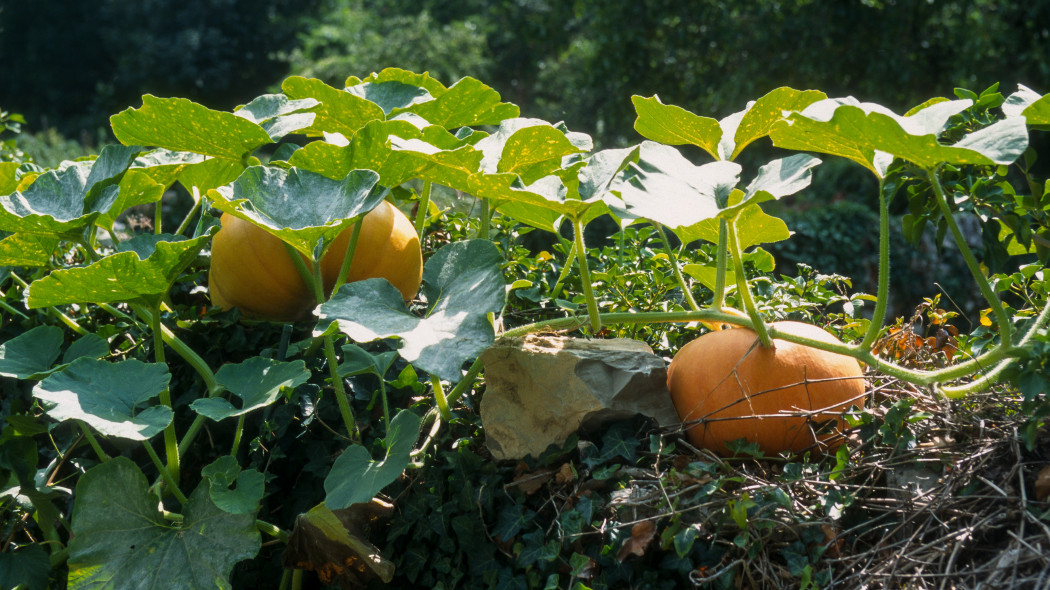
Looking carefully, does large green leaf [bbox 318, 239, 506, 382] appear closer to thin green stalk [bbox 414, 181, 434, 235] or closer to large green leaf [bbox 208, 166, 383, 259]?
large green leaf [bbox 208, 166, 383, 259]

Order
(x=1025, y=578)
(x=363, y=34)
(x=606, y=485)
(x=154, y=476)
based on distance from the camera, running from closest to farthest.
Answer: (x=1025, y=578) < (x=606, y=485) < (x=154, y=476) < (x=363, y=34)

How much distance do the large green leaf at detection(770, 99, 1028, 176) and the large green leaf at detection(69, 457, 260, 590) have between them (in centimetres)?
79

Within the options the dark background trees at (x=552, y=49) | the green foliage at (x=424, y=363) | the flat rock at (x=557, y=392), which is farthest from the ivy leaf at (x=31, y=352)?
the dark background trees at (x=552, y=49)

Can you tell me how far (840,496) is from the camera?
87 cm

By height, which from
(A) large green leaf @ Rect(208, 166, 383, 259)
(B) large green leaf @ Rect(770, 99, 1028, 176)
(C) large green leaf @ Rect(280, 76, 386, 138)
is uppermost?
(B) large green leaf @ Rect(770, 99, 1028, 176)

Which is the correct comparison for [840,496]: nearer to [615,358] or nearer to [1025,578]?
[1025,578]

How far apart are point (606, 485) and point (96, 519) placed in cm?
62

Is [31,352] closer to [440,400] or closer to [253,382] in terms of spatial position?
[253,382]

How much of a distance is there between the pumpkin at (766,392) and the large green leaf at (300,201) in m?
0.50

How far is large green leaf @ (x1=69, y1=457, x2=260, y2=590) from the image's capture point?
2.96 feet

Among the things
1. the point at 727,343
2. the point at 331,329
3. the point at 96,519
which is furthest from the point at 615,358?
the point at 96,519

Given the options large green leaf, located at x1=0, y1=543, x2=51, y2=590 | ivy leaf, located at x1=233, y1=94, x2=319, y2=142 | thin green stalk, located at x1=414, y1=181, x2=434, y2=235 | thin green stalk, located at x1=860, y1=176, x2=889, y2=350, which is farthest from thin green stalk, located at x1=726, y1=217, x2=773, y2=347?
large green leaf, located at x1=0, y1=543, x2=51, y2=590

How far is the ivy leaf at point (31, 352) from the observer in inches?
37.8

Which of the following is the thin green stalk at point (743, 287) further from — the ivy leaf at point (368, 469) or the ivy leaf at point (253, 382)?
the ivy leaf at point (253, 382)
